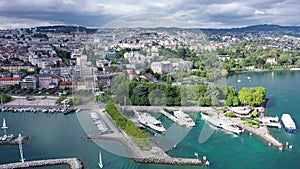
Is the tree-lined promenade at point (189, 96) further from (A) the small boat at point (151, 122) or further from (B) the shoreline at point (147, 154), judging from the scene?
(B) the shoreline at point (147, 154)

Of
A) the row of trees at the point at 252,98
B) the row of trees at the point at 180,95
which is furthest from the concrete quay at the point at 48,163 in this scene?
the row of trees at the point at 252,98

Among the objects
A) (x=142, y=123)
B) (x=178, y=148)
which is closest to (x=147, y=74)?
(x=142, y=123)

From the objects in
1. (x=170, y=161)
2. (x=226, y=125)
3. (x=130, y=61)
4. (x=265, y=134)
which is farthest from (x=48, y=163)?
(x=265, y=134)

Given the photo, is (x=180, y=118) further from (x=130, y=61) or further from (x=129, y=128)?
(x=130, y=61)

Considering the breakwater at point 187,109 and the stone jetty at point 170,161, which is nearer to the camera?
the stone jetty at point 170,161

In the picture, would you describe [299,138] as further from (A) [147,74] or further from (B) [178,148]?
(A) [147,74]

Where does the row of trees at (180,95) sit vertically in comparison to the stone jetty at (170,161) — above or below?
above

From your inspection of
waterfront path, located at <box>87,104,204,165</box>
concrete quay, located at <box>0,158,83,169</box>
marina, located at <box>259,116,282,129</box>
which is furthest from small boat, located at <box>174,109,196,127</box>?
concrete quay, located at <box>0,158,83,169</box>

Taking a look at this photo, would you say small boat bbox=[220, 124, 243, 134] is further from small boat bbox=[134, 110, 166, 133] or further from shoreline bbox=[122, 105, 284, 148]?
small boat bbox=[134, 110, 166, 133]

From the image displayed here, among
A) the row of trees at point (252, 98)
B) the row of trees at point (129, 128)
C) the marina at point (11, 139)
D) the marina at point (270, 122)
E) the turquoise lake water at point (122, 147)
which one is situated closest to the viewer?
the turquoise lake water at point (122, 147)
